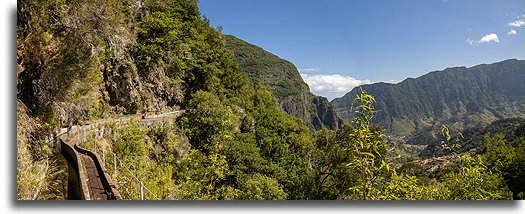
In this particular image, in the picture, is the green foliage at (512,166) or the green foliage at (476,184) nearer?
the green foliage at (476,184)

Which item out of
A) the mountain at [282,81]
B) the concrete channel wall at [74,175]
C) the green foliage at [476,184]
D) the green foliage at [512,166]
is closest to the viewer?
the green foliage at [476,184]

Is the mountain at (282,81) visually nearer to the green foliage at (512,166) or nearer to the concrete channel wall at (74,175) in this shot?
the concrete channel wall at (74,175)

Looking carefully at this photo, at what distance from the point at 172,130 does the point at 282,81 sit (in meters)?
135

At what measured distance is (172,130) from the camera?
45.8ft

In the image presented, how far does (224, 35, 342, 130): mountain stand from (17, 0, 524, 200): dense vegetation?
101 m

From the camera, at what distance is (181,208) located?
4.53 m

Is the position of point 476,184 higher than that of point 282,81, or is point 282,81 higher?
point 282,81

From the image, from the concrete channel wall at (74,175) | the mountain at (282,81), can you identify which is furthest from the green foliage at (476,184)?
the mountain at (282,81)

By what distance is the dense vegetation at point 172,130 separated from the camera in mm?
4340

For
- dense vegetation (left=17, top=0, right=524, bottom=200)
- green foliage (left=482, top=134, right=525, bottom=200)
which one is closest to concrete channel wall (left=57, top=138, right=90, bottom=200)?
dense vegetation (left=17, top=0, right=524, bottom=200)

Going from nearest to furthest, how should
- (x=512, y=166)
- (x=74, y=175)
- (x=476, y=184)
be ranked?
(x=476, y=184)
(x=512, y=166)
(x=74, y=175)

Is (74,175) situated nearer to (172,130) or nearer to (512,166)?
(172,130)

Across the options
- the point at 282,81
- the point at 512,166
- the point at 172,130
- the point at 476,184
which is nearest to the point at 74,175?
the point at 476,184

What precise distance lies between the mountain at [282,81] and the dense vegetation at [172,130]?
10078 centimetres
